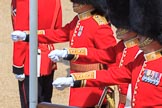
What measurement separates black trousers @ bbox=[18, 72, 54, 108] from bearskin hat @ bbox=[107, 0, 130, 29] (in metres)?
1.32

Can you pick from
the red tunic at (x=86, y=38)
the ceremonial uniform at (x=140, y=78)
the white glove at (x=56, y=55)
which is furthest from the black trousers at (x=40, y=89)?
the ceremonial uniform at (x=140, y=78)

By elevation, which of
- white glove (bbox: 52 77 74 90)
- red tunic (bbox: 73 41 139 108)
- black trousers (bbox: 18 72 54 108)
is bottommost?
black trousers (bbox: 18 72 54 108)

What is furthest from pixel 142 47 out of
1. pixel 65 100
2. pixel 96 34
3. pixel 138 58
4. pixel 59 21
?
pixel 65 100

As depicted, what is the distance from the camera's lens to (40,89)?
4074 millimetres

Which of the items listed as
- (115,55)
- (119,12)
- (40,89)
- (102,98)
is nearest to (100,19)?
(115,55)

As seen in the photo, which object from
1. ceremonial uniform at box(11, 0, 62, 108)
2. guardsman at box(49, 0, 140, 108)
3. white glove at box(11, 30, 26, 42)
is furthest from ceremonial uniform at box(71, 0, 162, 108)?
ceremonial uniform at box(11, 0, 62, 108)

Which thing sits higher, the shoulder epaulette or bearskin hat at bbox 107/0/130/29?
bearskin hat at bbox 107/0/130/29

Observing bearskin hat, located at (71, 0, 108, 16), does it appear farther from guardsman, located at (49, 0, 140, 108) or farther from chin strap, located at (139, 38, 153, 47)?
chin strap, located at (139, 38, 153, 47)

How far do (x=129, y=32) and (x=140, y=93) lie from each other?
31cm

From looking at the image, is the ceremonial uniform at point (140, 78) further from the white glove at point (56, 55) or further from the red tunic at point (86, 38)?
the red tunic at point (86, 38)

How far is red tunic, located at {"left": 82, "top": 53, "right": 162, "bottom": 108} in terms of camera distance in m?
2.66

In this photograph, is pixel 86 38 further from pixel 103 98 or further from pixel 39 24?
pixel 39 24

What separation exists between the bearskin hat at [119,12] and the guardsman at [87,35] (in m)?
0.43

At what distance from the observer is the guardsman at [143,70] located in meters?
2.59
